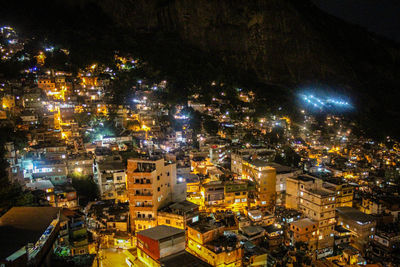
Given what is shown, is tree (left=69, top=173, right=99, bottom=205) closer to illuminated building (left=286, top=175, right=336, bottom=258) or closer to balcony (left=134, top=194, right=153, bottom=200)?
balcony (left=134, top=194, right=153, bottom=200)

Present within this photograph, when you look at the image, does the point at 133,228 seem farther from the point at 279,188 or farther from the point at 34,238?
the point at 279,188

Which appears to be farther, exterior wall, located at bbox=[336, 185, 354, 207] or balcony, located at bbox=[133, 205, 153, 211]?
exterior wall, located at bbox=[336, 185, 354, 207]

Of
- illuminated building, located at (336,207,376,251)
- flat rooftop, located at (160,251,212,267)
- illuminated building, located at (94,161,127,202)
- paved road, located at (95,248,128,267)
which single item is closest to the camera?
flat rooftop, located at (160,251,212,267)

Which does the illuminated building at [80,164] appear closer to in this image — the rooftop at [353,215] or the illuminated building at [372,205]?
the rooftop at [353,215]

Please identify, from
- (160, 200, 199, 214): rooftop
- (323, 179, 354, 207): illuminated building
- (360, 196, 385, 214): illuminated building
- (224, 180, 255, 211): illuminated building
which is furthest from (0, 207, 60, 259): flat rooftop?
(360, 196, 385, 214): illuminated building

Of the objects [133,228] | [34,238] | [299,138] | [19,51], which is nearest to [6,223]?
[34,238]

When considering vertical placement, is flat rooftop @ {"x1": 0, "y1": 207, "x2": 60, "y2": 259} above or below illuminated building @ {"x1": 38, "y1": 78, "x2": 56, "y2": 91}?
below
